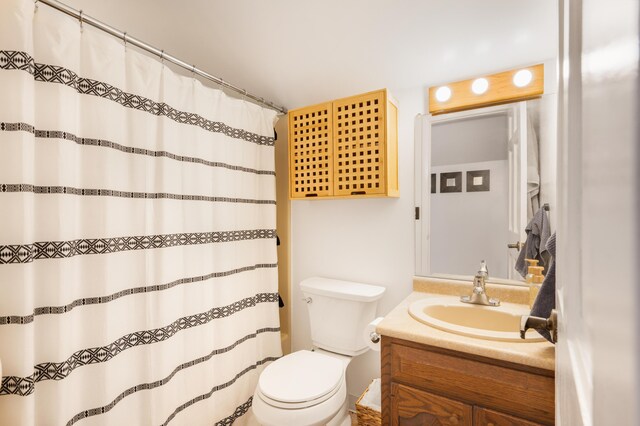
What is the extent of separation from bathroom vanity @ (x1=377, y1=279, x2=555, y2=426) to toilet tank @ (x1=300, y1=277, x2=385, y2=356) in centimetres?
43

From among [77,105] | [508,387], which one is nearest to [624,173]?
[508,387]

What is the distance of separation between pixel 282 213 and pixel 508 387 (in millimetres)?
1693

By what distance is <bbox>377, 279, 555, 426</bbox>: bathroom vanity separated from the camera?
0.98m

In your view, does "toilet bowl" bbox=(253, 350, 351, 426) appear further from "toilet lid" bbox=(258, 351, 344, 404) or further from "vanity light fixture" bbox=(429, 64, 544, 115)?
"vanity light fixture" bbox=(429, 64, 544, 115)

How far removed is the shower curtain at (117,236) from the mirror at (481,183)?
42.8 inches

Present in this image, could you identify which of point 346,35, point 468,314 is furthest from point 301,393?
point 346,35

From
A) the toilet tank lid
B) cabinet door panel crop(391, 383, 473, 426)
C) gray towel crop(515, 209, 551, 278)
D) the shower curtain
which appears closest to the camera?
the shower curtain

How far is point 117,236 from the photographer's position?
1233mm

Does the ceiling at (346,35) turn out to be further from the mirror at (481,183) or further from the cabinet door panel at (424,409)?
the cabinet door panel at (424,409)

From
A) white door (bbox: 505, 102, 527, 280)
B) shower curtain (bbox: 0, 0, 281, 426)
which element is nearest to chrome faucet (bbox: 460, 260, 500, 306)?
white door (bbox: 505, 102, 527, 280)

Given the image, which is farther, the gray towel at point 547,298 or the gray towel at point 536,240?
the gray towel at point 536,240

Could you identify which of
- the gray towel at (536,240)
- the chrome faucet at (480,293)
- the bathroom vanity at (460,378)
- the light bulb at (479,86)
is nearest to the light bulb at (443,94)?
the light bulb at (479,86)

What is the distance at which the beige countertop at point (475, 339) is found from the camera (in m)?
0.97

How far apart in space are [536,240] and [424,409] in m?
0.95
